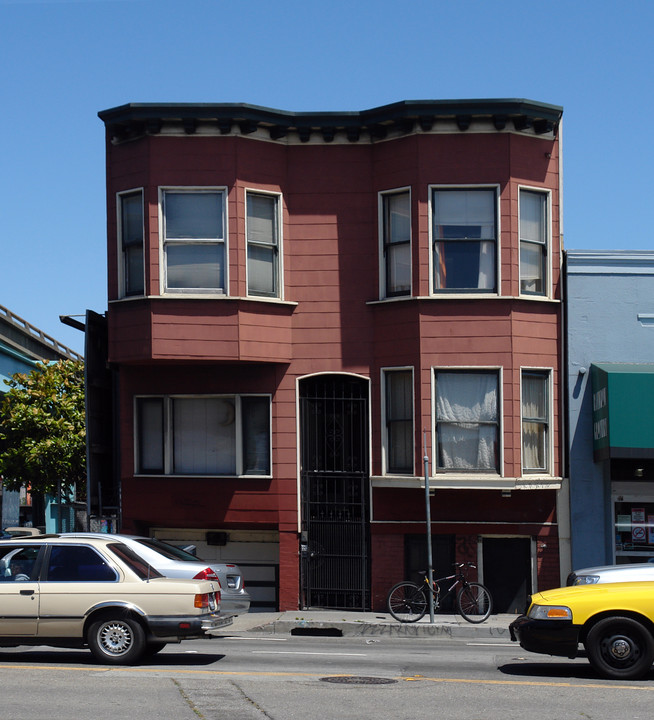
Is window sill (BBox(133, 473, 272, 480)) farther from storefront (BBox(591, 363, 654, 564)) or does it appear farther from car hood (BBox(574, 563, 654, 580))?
car hood (BBox(574, 563, 654, 580))

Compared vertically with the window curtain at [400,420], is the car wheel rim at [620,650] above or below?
below

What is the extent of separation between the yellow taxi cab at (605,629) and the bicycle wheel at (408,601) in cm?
724

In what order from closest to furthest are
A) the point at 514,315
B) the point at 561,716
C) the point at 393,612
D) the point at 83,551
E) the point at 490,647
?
the point at 561,716
the point at 83,551
the point at 490,647
the point at 393,612
the point at 514,315

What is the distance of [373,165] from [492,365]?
450cm

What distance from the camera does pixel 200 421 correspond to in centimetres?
2166

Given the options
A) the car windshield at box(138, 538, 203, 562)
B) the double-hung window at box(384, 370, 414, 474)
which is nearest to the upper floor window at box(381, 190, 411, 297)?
the double-hung window at box(384, 370, 414, 474)

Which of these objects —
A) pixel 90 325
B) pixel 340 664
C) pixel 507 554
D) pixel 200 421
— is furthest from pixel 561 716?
pixel 90 325

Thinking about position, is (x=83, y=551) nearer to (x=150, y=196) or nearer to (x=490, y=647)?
(x=490, y=647)

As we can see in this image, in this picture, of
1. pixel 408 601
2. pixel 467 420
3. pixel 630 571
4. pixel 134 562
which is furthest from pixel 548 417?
pixel 134 562

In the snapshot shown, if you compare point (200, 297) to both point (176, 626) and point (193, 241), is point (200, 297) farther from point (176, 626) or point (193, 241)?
point (176, 626)

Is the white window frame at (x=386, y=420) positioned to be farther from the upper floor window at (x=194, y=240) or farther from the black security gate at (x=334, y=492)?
the upper floor window at (x=194, y=240)

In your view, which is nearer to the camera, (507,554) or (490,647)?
(490,647)

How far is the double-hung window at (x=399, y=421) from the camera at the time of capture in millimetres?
20750

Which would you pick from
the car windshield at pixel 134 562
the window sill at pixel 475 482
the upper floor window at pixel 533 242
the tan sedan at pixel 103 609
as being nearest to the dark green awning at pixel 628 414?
the window sill at pixel 475 482
